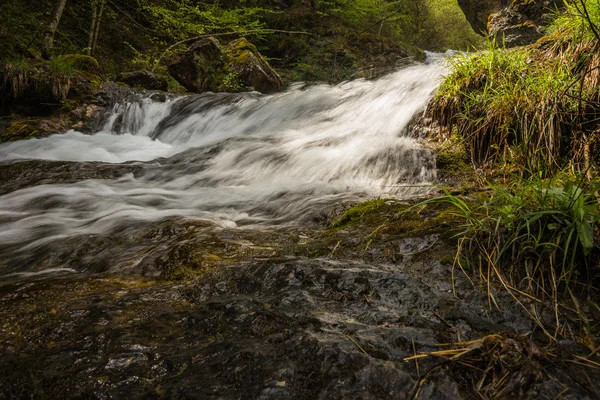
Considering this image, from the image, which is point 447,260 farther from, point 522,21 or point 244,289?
point 522,21

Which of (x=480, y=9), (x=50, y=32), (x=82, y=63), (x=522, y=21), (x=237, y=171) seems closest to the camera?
(x=237, y=171)

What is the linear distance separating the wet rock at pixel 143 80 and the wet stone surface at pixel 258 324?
9518mm

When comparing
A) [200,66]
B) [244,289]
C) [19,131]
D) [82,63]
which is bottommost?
[244,289]

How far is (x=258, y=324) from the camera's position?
1269 mm

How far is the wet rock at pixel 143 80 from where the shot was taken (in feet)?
32.6

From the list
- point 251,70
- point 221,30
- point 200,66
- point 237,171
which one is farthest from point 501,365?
point 221,30

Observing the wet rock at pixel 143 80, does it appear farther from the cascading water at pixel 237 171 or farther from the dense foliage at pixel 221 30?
the cascading water at pixel 237 171

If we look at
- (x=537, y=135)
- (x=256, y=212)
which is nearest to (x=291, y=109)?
(x=256, y=212)

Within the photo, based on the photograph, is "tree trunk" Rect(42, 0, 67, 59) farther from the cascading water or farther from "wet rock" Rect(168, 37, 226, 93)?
the cascading water

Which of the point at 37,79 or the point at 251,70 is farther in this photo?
the point at 251,70

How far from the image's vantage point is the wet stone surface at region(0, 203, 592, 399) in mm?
979

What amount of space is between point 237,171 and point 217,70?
762cm

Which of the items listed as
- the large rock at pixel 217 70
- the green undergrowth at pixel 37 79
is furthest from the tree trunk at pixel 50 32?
the large rock at pixel 217 70

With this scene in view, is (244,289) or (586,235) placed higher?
(586,235)
